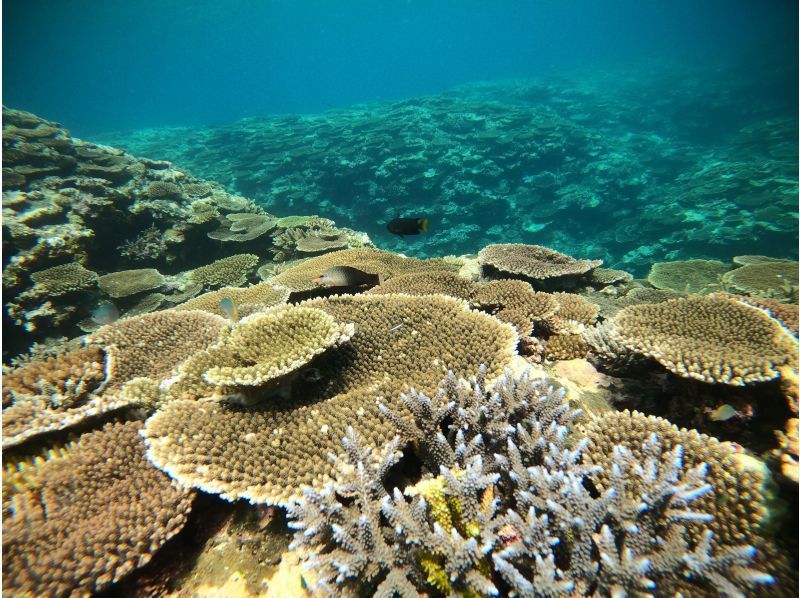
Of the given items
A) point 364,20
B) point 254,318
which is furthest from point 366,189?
point 364,20

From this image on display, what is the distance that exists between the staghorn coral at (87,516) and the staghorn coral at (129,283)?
771 cm

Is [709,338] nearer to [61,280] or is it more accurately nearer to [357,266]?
[357,266]

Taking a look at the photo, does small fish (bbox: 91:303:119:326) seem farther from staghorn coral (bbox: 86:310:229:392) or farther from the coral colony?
staghorn coral (bbox: 86:310:229:392)

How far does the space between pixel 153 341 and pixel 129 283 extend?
6912 mm

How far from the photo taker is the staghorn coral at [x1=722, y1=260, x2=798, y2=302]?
6688mm

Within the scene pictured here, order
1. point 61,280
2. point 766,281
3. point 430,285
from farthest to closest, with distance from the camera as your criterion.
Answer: point 61,280, point 766,281, point 430,285

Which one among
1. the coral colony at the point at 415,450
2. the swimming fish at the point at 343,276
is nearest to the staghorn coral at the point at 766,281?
the coral colony at the point at 415,450

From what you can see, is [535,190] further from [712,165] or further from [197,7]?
[197,7]

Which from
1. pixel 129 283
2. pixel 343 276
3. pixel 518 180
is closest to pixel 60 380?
pixel 343 276

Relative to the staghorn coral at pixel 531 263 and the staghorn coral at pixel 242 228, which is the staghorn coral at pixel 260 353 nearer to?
the staghorn coral at pixel 531 263

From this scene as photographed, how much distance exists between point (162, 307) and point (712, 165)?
36.2m

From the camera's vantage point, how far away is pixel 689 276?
8.61 metres

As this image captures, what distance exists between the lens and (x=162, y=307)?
29.7 ft

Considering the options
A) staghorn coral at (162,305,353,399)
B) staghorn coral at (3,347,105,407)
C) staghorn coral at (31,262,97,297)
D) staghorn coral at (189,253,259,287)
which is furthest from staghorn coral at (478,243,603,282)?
staghorn coral at (31,262,97,297)
